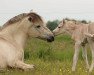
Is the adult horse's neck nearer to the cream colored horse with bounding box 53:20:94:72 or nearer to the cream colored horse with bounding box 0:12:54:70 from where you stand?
the cream colored horse with bounding box 0:12:54:70

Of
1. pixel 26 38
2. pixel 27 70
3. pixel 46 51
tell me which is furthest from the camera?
pixel 46 51

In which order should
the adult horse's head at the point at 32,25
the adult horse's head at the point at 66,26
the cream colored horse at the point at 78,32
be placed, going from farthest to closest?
the adult horse's head at the point at 66,26
the cream colored horse at the point at 78,32
the adult horse's head at the point at 32,25

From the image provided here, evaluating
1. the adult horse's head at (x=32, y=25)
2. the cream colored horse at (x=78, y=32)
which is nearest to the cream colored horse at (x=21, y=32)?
the adult horse's head at (x=32, y=25)

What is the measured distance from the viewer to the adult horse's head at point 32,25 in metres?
11.4

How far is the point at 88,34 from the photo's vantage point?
1234 cm

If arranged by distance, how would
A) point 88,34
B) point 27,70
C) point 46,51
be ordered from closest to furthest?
point 27,70 → point 88,34 → point 46,51

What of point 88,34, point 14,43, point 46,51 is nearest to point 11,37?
point 14,43

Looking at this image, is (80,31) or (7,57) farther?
(80,31)

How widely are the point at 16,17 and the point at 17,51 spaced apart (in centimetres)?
94

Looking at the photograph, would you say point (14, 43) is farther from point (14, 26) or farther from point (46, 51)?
point (46, 51)

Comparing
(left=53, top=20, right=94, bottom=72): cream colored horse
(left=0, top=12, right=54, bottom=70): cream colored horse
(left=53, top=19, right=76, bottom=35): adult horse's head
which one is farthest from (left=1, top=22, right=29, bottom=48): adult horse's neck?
(left=53, top=19, right=76, bottom=35): adult horse's head

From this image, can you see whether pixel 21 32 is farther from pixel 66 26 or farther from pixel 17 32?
pixel 66 26

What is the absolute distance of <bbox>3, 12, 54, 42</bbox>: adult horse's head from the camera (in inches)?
449

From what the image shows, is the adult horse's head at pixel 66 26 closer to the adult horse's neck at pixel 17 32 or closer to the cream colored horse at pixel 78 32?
the cream colored horse at pixel 78 32
